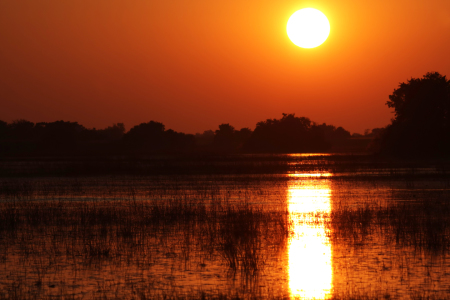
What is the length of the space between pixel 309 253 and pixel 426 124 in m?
57.6

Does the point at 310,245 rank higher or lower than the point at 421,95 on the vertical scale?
lower

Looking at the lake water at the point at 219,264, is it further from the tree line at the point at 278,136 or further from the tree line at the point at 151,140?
the tree line at the point at 151,140

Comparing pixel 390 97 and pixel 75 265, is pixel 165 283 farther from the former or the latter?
pixel 390 97

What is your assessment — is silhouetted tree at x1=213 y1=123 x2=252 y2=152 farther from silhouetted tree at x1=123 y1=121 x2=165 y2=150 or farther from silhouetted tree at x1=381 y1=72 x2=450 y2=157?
silhouetted tree at x1=381 y1=72 x2=450 y2=157

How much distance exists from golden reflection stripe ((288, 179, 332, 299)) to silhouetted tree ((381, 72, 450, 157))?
4642 centimetres

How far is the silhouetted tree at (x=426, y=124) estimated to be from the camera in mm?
66000

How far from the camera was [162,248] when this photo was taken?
1354 centimetres

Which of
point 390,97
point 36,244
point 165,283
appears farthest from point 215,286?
point 390,97

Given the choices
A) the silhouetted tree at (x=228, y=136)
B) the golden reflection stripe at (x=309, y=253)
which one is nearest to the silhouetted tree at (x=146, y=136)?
the silhouetted tree at (x=228, y=136)

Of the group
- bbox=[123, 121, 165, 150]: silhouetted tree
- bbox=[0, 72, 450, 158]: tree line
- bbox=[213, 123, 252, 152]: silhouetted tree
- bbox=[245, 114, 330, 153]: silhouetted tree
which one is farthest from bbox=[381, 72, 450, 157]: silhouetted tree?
bbox=[213, 123, 252, 152]: silhouetted tree

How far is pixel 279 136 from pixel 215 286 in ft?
345

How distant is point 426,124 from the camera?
217 ft

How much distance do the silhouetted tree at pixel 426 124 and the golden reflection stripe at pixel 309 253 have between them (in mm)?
46422

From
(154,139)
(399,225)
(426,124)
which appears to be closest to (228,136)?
(154,139)
